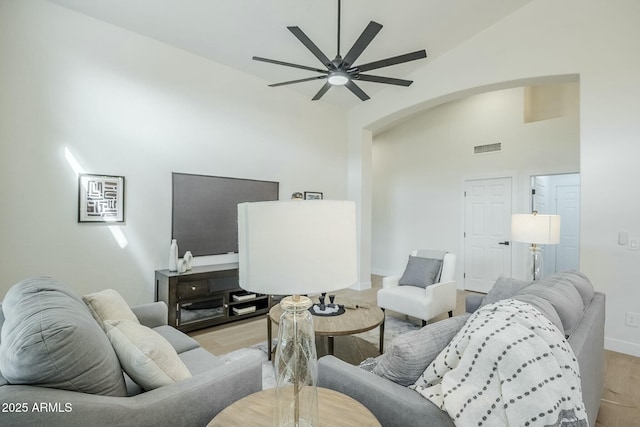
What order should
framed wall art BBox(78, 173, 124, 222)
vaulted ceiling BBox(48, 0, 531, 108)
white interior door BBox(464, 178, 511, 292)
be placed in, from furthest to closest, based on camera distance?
white interior door BBox(464, 178, 511, 292) < vaulted ceiling BBox(48, 0, 531, 108) < framed wall art BBox(78, 173, 124, 222)

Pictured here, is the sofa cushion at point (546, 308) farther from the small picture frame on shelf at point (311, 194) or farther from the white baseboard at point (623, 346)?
the small picture frame on shelf at point (311, 194)

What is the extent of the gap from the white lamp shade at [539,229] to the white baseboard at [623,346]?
1255 mm

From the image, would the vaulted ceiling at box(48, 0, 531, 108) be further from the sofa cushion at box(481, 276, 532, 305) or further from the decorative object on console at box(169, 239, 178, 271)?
the sofa cushion at box(481, 276, 532, 305)

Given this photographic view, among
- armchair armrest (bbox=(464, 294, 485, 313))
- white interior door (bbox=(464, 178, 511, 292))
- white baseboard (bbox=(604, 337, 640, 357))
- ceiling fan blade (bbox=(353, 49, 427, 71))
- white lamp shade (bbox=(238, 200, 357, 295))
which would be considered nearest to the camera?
white lamp shade (bbox=(238, 200, 357, 295))

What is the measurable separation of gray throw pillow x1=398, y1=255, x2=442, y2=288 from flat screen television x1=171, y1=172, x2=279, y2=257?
228 cm

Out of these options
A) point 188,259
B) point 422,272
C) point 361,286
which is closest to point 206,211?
point 188,259

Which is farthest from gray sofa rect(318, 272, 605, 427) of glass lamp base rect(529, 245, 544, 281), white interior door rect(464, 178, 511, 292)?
white interior door rect(464, 178, 511, 292)

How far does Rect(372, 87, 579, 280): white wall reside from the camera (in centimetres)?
468

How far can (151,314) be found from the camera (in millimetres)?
2338

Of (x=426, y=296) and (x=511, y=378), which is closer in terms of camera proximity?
(x=511, y=378)

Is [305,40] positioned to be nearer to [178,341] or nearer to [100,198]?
[178,341]

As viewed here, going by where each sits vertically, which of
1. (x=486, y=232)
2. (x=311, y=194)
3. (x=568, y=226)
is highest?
(x=311, y=194)

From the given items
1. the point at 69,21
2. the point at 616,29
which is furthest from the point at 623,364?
the point at 69,21

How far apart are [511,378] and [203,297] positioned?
3174mm
